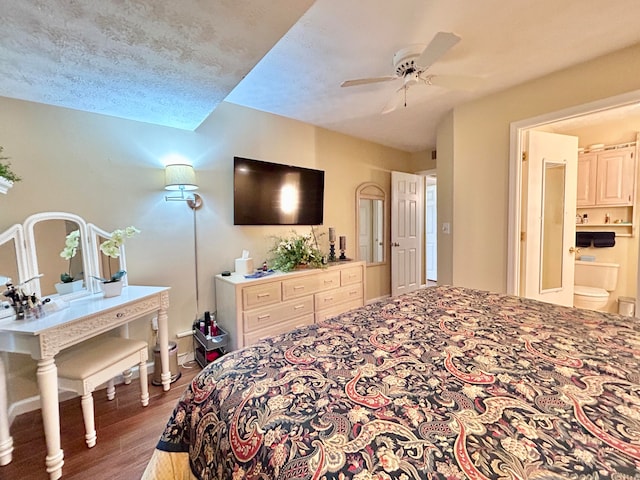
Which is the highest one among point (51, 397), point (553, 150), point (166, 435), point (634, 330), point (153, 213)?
point (553, 150)

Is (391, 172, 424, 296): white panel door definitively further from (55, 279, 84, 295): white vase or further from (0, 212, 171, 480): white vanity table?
(55, 279, 84, 295): white vase

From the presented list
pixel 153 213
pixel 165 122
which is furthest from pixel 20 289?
pixel 165 122

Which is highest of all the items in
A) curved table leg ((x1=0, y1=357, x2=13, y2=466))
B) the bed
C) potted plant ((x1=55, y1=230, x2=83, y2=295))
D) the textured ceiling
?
the textured ceiling

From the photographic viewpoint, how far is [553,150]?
9.66 feet

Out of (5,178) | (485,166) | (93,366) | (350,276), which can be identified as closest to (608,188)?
(485,166)

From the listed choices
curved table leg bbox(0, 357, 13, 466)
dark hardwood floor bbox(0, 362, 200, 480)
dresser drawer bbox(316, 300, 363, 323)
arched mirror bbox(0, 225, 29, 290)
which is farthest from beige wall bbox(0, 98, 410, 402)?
dresser drawer bbox(316, 300, 363, 323)

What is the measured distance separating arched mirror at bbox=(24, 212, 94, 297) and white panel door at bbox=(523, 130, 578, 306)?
3944 mm

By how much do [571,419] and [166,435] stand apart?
1.23 meters

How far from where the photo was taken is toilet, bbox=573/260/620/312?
3104 millimetres

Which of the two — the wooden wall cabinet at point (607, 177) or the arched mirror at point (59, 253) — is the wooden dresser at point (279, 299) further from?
the wooden wall cabinet at point (607, 177)

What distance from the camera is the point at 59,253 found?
1.93 metres

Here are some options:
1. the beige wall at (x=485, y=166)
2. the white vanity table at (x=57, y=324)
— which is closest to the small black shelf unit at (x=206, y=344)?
the white vanity table at (x=57, y=324)

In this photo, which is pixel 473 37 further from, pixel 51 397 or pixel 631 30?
pixel 51 397

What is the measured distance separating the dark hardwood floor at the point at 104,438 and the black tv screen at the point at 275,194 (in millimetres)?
1708
